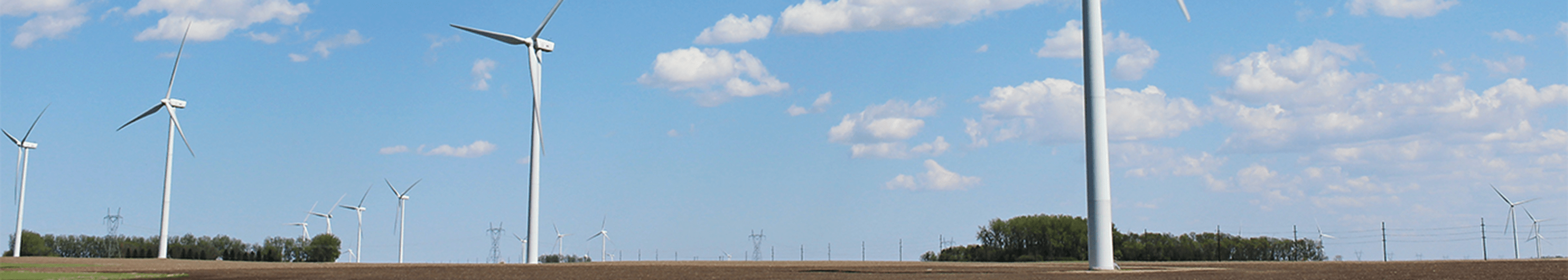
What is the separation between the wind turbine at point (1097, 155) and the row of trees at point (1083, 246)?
4121 inches

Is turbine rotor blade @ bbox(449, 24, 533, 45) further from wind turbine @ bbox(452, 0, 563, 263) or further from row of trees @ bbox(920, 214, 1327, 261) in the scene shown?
row of trees @ bbox(920, 214, 1327, 261)

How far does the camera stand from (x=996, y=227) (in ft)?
519

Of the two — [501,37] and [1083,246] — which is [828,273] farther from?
[1083,246]

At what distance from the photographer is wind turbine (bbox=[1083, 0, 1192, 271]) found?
40656mm

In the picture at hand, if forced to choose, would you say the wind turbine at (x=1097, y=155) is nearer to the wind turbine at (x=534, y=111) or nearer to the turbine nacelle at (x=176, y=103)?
the wind turbine at (x=534, y=111)

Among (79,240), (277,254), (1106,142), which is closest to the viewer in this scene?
(1106,142)

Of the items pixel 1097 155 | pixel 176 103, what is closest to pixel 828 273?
pixel 1097 155

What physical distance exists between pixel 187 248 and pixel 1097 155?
406 ft

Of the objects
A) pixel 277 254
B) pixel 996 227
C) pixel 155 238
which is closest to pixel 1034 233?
pixel 996 227

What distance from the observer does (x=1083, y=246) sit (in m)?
150

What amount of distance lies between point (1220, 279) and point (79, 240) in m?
180

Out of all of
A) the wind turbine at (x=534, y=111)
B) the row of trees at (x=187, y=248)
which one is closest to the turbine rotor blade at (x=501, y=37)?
the wind turbine at (x=534, y=111)

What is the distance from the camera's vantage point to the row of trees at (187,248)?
135m

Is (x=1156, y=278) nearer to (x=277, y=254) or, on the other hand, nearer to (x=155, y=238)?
(x=277, y=254)
